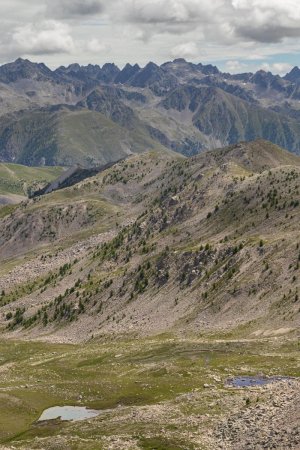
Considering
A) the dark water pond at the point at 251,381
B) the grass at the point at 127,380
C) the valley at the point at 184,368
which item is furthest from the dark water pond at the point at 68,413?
the dark water pond at the point at 251,381

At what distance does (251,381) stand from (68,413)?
32.4 m

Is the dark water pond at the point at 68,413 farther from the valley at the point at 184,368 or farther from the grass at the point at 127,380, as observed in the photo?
the grass at the point at 127,380

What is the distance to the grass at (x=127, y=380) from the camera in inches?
3433

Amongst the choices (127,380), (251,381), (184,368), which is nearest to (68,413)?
(127,380)

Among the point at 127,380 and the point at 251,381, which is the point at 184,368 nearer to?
the point at 127,380

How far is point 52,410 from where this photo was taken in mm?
106938

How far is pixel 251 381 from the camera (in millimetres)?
108250

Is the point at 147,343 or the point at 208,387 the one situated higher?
the point at 208,387

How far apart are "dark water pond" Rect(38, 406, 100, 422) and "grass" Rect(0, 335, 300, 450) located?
6.23 ft

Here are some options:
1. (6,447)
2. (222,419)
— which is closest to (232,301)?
(222,419)

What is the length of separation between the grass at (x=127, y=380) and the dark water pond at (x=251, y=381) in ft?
7.45

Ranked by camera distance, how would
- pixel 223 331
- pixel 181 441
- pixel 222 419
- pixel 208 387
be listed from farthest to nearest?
1. pixel 223 331
2. pixel 208 387
3. pixel 222 419
4. pixel 181 441

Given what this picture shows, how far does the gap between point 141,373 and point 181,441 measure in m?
49.9

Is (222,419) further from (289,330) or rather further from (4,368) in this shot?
(4,368)
